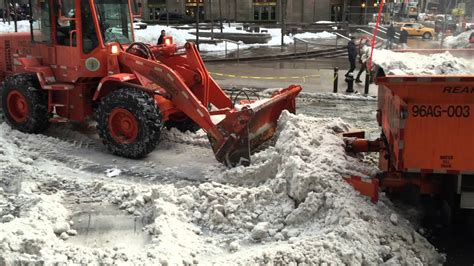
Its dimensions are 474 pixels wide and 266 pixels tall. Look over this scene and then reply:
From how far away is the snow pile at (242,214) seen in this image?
5262mm

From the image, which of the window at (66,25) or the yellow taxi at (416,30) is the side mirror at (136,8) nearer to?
the window at (66,25)

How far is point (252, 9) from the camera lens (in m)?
56.6

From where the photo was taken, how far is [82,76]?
9.24 m

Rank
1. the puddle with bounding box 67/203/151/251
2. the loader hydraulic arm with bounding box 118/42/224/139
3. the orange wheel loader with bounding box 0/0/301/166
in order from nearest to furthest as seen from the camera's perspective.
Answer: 1. the puddle with bounding box 67/203/151/251
2. the loader hydraulic arm with bounding box 118/42/224/139
3. the orange wheel loader with bounding box 0/0/301/166

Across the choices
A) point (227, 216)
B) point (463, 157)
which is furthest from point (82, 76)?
point (463, 157)

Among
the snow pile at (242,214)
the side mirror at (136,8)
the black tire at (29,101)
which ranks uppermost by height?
the side mirror at (136,8)

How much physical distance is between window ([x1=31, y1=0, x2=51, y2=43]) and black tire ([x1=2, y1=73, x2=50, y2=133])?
0.75 metres

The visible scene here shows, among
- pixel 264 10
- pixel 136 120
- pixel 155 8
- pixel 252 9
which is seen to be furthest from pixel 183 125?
pixel 155 8

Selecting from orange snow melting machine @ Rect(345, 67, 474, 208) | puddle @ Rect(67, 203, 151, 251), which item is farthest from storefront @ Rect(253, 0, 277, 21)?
orange snow melting machine @ Rect(345, 67, 474, 208)

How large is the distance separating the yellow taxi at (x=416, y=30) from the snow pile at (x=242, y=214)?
1.82m

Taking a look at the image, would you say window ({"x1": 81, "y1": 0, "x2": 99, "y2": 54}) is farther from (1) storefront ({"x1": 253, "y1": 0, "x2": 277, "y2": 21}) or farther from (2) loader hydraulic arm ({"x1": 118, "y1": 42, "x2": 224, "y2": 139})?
(1) storefront ({"x1": 253, "y1": 0, "x2": 277, "y2": 21})

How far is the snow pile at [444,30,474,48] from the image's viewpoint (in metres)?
6.37

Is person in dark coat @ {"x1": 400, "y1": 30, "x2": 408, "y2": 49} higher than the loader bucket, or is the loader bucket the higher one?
person in dark coat @ {"x1": 400, "y1": 30, "x2": 408, "y2": 49}

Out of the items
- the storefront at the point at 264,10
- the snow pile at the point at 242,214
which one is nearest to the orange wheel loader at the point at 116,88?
the snow pile at the point at 242,214
